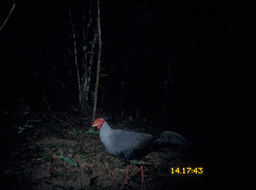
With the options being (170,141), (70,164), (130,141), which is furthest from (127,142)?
(70,164)

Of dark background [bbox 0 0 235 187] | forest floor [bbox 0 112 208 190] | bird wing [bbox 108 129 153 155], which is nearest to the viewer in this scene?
forest floor [bbox 0 112 208 190]

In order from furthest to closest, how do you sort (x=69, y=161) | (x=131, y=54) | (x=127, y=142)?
1. (x=131, y=54)
2. (x=69, y=161)
3. (x=127, y=142)

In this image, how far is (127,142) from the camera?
330 cm

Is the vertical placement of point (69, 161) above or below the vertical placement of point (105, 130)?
below

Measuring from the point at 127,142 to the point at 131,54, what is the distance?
5.35m

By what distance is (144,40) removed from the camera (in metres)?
10.5

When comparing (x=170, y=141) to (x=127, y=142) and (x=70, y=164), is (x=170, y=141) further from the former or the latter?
(x=70, y=164)

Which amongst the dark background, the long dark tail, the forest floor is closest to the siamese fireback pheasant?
the long dark tail

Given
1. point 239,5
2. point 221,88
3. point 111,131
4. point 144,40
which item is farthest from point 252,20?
point 111,131

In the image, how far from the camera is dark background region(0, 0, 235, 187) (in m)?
6.98

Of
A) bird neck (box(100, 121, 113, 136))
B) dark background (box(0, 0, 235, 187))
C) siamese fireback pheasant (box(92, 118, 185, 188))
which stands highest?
dark background (box(0, 0, 235, 187))

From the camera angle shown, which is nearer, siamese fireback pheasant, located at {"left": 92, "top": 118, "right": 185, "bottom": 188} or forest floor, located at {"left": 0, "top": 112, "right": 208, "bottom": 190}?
forest floor, located at {"left": 0, "top": 112, "right": 208, "bottom": 190}

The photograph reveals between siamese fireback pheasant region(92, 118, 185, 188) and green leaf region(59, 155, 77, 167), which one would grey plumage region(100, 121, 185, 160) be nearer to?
siamese fireback pheasant region(92, 118, 185, 188)

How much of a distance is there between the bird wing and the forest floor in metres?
0.66
